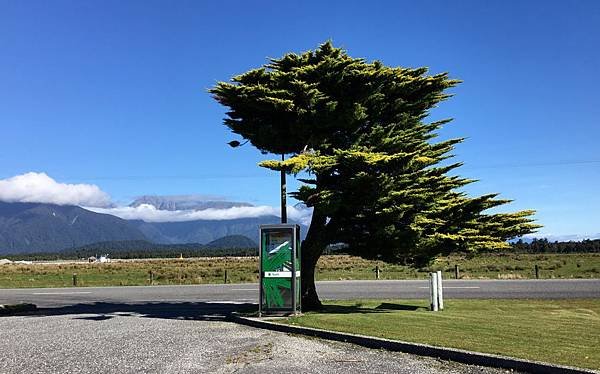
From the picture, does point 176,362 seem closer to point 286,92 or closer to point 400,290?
point 286,92

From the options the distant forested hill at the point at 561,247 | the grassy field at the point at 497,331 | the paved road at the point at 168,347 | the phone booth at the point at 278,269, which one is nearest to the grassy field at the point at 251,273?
the grassy field at the point at 497,331

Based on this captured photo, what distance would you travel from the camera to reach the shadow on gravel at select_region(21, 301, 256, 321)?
16.0m

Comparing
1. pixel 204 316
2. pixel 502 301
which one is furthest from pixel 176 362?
pixel 502 301

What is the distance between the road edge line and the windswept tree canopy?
14.3 feet

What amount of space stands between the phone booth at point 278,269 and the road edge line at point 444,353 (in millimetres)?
2049

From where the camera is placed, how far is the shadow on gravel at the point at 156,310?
16.0 metres

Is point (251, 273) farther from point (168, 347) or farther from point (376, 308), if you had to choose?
point (168, 347)

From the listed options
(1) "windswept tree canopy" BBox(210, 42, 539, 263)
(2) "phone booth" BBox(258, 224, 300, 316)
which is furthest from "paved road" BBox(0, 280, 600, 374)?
(1) "windswept tree canopy" BBox(210, 42, 539, 263)

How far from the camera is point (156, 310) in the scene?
18.3 metres

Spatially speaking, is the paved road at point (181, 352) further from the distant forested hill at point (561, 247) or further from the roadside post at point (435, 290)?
the distant forested hill at point (561, 247)

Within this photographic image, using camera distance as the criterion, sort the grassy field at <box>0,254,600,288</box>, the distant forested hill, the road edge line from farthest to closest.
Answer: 1. the distant forested hill
2. the grassy field at <box>0,254,600,288</box>
3. the road edge line

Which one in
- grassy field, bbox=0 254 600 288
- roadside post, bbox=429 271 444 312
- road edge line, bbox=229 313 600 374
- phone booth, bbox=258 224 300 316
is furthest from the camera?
grassy field, bbox=0 254 600 288

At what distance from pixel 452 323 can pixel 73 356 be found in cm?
776

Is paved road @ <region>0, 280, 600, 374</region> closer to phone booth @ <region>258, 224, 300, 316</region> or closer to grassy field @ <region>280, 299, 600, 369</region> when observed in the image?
grassy field @ <region>280, 299, 600, 369</region>
